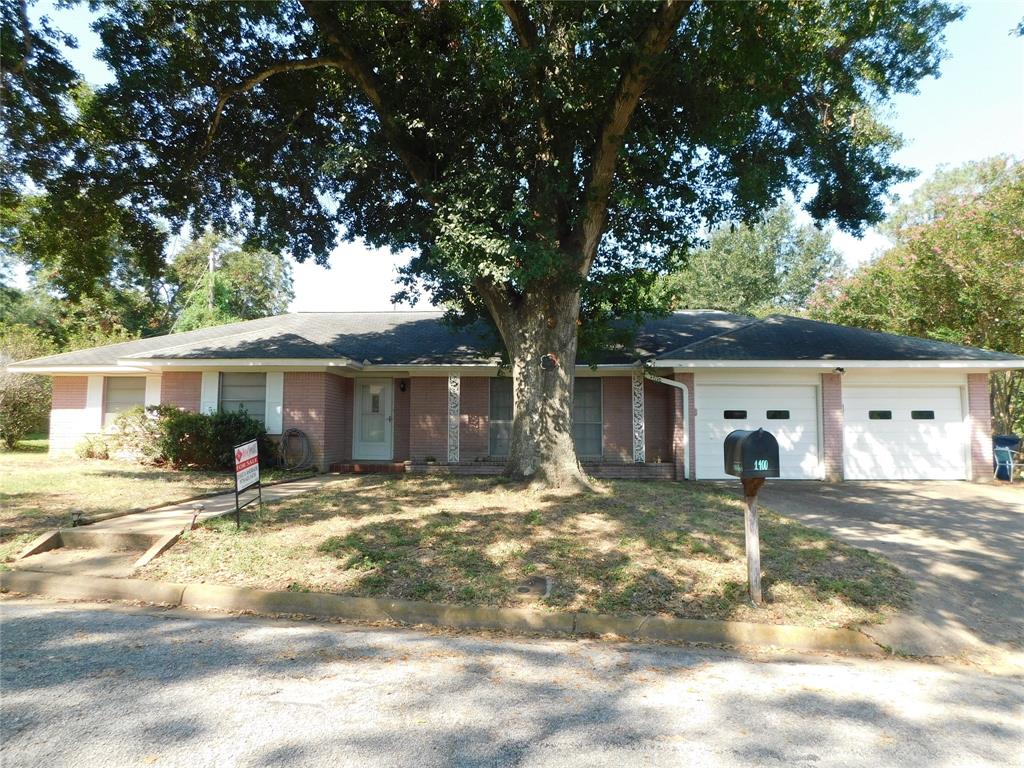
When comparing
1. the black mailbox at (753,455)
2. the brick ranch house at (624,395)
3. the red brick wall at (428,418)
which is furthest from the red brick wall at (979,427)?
the red brick wall at (428,418)

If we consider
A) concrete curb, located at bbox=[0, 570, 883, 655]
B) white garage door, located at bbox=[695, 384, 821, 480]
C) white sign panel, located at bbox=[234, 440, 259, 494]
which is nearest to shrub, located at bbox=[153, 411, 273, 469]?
white sign panel, located at bbox=[234, 440, 259, 494]

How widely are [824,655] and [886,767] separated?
1.96 m

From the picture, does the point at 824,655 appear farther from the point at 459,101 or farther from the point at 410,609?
the point at 459,101

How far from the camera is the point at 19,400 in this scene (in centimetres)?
1923

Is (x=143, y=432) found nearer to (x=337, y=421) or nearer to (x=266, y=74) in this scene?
(x=337, y=421)

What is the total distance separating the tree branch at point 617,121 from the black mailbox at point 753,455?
5.17 metres

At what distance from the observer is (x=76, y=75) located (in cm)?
951

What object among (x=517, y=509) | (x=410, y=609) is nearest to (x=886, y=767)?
(x=410, y=609)

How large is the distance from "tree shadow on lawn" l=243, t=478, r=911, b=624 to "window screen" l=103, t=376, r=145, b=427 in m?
10.7

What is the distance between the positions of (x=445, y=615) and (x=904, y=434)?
12.9 m

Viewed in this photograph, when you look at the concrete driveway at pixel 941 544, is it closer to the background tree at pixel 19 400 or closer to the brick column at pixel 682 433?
the brick column at pixel 682 433

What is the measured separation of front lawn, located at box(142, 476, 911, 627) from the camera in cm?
555

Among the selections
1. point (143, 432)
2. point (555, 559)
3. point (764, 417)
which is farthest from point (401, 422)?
point (555, 559)

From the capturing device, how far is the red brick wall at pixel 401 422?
52.4 ft
